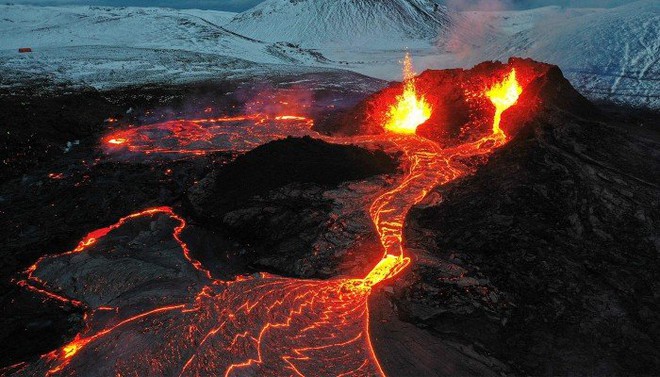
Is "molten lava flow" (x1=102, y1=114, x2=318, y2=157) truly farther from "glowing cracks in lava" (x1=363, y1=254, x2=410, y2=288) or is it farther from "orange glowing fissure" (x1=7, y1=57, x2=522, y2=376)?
"glowing cracks in lava" (x1=363, y1=254, x2=410, y2=288)

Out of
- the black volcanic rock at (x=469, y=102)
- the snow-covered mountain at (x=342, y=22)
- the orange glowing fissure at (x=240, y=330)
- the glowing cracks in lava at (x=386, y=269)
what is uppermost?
the snow-covered mountain at (x=342, y=22)

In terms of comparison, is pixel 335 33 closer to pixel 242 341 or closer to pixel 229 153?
pixel 229 153

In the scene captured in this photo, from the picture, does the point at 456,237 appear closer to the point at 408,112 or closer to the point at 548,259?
the point at 548,259

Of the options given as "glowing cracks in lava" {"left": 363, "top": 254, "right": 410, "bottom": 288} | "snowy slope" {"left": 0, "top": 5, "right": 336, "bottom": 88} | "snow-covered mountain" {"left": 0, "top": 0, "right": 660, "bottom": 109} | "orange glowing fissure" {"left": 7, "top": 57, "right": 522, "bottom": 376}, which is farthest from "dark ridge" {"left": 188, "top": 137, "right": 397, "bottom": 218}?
"snowy slope" {"left": 0, "top": 5, "right": 336, "bottom": 88}

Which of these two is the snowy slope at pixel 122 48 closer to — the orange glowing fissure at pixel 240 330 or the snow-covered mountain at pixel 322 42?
the snow-covered mountain at pixel 322 42

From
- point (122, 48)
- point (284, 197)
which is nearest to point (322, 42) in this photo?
point (122, 48)

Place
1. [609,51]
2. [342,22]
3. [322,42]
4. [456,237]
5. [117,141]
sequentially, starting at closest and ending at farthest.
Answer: [456,237], [117,141], [609,51], [322,42], [342,22]

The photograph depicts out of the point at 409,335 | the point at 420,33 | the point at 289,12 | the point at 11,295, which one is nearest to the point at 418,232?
the point at 409,335

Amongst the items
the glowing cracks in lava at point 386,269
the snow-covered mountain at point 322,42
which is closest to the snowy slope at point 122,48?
the snow-covered mountain at point 322,42
